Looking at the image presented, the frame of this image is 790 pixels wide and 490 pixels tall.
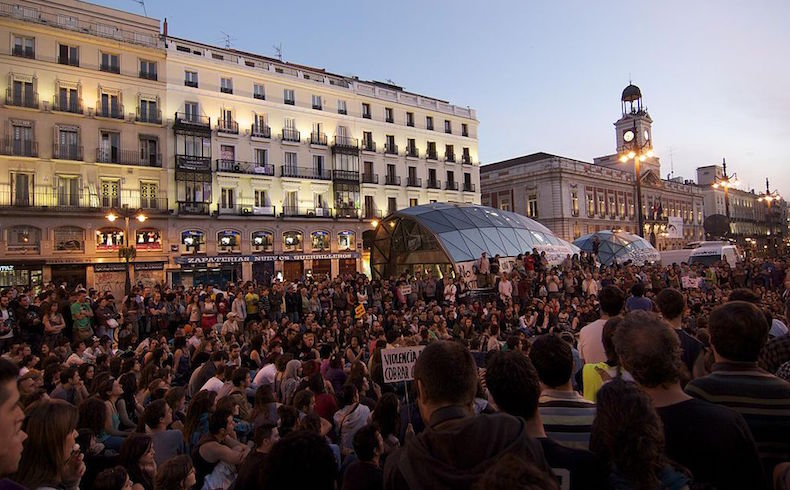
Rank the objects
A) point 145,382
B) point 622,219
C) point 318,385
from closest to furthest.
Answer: point 318,385, point 145,382, point 622,219

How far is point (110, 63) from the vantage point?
3612 centimetres

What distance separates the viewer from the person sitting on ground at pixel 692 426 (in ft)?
7.73

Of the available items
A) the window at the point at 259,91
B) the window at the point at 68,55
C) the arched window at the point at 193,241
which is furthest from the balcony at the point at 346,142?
the window at the point at 68,55

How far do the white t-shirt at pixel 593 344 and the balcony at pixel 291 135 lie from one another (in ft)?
133

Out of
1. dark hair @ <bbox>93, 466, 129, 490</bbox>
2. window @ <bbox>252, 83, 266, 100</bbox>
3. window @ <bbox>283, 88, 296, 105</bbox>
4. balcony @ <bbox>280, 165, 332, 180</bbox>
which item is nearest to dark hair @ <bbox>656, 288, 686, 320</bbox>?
dark hair @ <bbox>93, 466, 129, 490</bbox>

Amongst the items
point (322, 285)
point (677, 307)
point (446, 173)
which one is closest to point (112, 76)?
point (322, 285)

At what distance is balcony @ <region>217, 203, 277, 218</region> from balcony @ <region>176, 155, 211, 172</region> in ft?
10.5

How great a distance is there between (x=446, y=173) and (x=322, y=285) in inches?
1414

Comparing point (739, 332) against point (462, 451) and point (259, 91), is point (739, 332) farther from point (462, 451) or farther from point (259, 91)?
point (259, 91)

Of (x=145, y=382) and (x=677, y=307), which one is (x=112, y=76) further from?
(x=677, y=307)

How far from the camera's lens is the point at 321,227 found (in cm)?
4372

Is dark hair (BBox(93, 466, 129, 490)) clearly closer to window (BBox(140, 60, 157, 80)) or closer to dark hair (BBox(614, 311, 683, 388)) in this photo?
dark hair (BBox(614, 311, 683, 388))

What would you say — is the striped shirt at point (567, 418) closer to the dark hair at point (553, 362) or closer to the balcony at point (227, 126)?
the dark hair at point (553, 362)

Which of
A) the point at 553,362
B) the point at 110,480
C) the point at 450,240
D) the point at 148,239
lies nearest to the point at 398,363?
the point at 553,362
